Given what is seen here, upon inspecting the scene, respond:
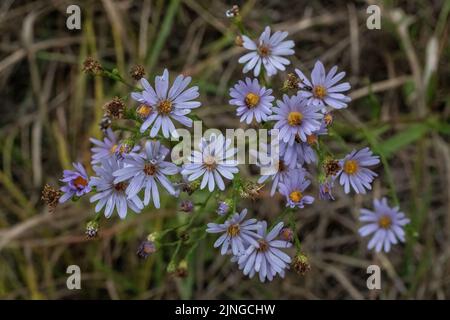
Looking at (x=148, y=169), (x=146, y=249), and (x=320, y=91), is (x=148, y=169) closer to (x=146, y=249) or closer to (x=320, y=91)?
(x=146, y=249)

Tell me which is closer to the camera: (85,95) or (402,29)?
(402,29)

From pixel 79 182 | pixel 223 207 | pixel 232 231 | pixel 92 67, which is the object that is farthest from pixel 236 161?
pixel 92 67

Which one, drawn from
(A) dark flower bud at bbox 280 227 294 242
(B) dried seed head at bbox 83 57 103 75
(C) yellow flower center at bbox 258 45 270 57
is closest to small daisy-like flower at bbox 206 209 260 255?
(A) dark flower bud at bbox 280 227 294 242

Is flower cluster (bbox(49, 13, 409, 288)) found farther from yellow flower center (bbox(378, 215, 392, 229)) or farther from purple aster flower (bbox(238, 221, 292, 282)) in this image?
yellow flower center (bbox(378, 215, 392, 229))

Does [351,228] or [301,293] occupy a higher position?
[351,228]

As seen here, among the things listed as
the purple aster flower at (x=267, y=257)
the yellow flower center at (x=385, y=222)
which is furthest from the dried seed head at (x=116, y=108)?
the yellow flower center at (x=385, y=222)
